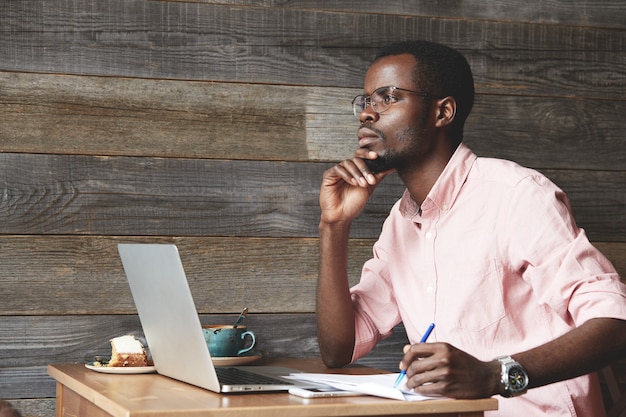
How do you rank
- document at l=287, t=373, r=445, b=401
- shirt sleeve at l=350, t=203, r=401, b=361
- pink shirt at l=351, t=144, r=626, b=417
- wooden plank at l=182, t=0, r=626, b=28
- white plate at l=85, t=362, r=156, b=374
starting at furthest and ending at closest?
wooden plank at l=182, t=0, r=626, b=28 → shirt sleeve at l=350, t=203, r=401, b=361 → white plate at l=85, t=362, r=156, b=374 → pink shirt at l=351, t=144, r=626, b=417 → document at l=287, t=373, r=445, b=401

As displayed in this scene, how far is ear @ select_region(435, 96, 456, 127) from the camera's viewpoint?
1.83m

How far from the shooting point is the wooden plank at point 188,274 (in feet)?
6.61

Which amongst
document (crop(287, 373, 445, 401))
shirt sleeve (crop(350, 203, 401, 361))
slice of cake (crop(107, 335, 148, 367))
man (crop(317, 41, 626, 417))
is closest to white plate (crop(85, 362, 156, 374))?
slice of cake (crop(107, 335, 148, 367))

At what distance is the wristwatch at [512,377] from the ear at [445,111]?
598 millimetres

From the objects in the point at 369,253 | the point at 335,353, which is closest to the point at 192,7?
the point at 369,253

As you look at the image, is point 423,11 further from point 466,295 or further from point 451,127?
point 466,295

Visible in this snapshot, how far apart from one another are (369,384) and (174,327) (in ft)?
1.09

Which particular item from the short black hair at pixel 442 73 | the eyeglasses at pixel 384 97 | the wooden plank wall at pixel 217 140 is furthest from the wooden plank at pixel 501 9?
the eyeglasses at pixel 384 97

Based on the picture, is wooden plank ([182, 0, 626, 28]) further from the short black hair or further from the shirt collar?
the shirt collar

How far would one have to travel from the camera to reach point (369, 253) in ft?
7.27

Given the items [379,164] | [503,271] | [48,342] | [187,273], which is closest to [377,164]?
[379,164]

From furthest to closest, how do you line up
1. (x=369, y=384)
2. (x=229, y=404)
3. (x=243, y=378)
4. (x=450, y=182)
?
(x=450, y=182) → (x=243, y=378) → (x=369, y=384) → (x=229, y=404)

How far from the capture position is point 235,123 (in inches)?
84.0

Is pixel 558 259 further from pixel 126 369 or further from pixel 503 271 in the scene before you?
pixel 126 369
